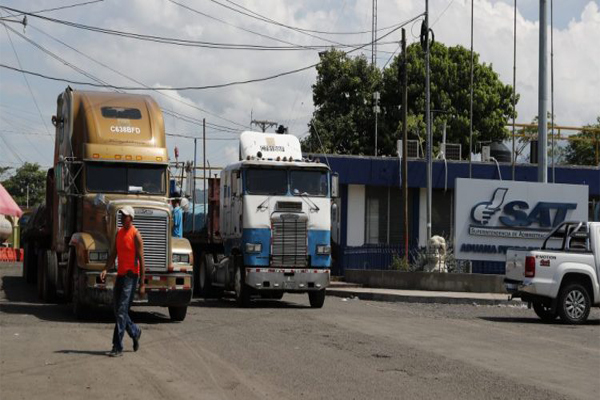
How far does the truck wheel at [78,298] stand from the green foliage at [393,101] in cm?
4135

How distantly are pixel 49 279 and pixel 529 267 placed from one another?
421 inches

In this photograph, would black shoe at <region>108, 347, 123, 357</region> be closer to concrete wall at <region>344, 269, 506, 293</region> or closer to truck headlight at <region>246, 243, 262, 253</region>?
truck headlight at <region>246, 243, 262, 253</region>

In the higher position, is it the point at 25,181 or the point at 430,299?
the point at 25,181

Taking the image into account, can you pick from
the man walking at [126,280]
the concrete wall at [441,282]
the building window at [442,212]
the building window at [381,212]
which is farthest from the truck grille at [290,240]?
the building window at [442,212]

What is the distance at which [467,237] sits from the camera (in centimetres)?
3231

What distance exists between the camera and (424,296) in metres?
27.4

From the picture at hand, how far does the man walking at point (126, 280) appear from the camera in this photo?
13.1 metres

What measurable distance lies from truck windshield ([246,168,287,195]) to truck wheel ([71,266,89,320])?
5.96 m

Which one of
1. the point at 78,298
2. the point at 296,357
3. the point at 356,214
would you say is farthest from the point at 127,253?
the point at 356,214

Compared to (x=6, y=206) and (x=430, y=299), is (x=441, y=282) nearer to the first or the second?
(x=430, y=299)

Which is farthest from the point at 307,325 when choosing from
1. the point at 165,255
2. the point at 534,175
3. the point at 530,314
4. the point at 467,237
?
the point at 534,175

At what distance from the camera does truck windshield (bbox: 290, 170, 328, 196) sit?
77.2 ft

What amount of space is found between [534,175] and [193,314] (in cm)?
2455

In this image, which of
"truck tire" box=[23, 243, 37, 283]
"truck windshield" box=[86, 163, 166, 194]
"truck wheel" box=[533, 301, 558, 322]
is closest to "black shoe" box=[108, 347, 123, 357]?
"truck windshield" box=[86, 163, 166, 194]
